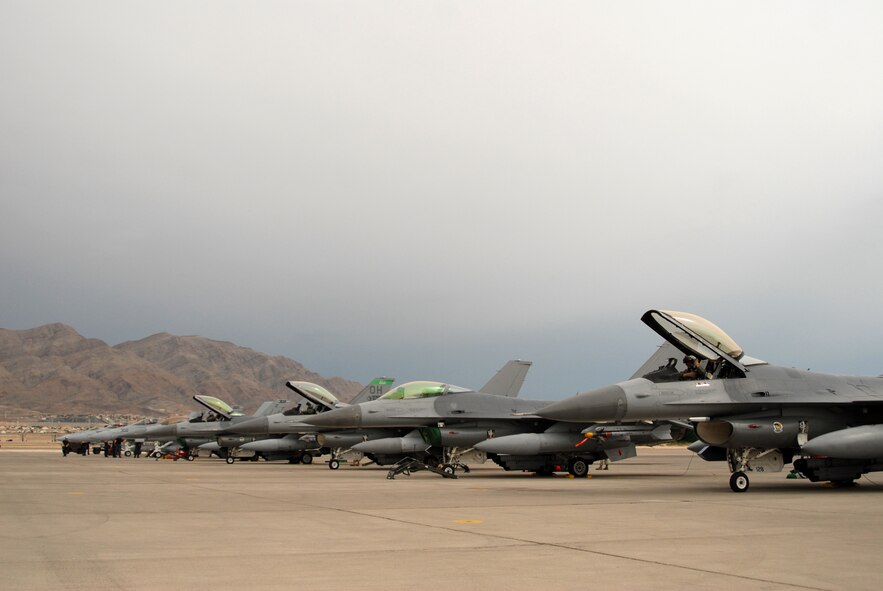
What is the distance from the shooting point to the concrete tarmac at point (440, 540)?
5.89 metres

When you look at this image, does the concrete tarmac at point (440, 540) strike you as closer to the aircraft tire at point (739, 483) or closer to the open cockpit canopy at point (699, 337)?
the aircraft tire at point (739, 483)

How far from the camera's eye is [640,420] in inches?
579

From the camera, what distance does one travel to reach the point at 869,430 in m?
14.1

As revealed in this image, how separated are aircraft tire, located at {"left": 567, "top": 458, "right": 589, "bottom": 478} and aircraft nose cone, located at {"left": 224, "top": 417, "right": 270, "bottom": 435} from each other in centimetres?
1445

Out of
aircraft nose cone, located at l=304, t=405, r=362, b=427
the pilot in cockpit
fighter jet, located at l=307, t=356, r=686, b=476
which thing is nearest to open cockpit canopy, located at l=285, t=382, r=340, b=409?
fighter jet, located at l=307, t=356, r=686, b=476

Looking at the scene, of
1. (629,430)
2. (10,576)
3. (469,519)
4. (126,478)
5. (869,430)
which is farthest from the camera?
(629,430)

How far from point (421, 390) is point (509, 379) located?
5.48 m

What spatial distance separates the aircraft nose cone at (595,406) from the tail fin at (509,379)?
1275cm

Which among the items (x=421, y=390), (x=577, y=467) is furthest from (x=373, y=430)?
(x=577, y=467)

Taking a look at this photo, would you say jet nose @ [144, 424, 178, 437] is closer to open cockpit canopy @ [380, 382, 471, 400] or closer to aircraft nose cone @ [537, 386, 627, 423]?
open cockpit canopy @ [380, 382, 471, 400]

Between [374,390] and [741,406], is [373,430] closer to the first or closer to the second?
[374,390]

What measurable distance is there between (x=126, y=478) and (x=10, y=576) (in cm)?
1402

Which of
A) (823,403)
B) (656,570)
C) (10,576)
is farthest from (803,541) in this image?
(823,403)

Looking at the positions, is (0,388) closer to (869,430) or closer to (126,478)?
(126,478)
